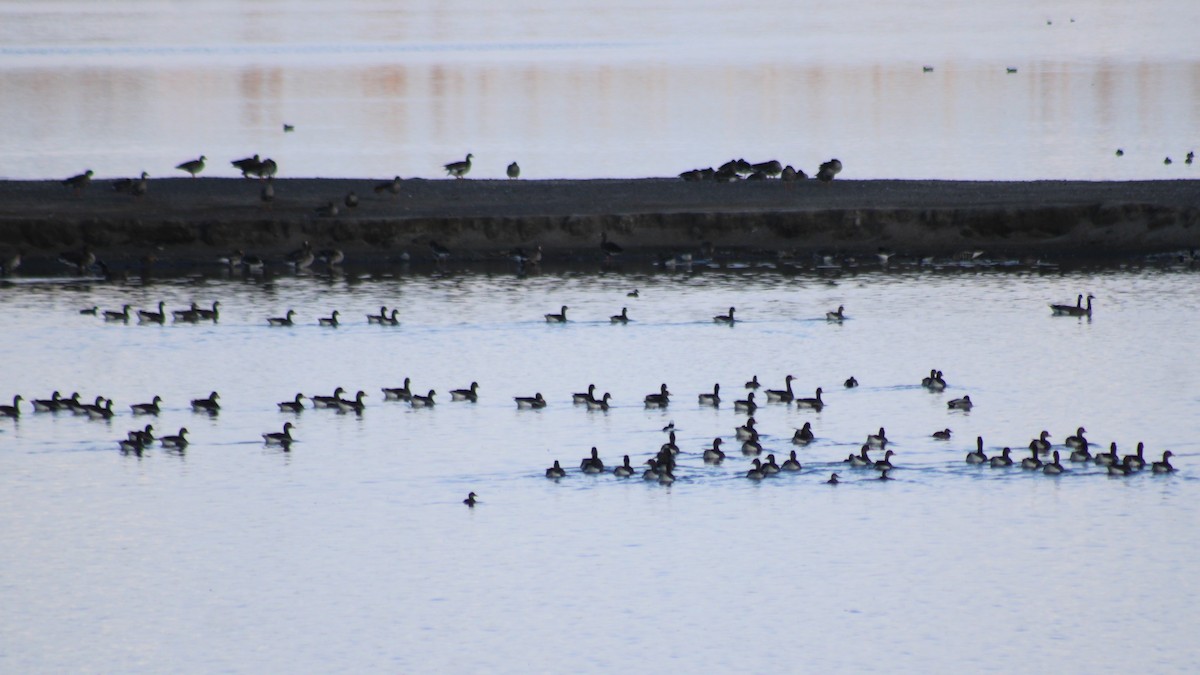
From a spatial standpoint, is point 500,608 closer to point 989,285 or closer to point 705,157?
point 989,285

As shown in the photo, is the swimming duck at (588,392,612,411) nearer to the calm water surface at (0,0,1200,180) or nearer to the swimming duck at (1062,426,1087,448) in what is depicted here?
the swimming duck at (1062,426,1087,448)

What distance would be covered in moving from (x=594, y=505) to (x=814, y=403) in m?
6.17

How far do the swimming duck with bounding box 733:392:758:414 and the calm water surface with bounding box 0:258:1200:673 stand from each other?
0.62 ft

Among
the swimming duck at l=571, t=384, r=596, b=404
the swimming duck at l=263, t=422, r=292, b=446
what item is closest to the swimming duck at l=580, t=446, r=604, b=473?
the swimming duck at l=571, t=384, r=596, b=404

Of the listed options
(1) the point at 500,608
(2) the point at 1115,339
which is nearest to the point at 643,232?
(2) the point at 1115,339

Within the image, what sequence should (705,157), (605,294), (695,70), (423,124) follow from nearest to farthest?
(605,294)
(705,157)
(423,124)
(695,70)

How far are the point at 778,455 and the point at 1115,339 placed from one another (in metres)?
11.6

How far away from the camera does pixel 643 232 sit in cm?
4772

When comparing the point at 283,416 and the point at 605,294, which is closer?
the point at 283,416

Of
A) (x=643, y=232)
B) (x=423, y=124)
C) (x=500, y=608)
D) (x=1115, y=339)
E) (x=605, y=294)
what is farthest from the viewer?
(x=423, y=124)

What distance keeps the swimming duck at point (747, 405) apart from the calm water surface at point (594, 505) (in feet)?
0.62

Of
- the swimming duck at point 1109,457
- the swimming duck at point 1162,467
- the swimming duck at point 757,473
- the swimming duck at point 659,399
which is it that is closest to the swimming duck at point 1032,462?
the swimming duck at point 1109,457

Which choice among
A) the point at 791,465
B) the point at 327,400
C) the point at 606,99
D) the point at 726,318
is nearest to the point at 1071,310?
the point at 726,318

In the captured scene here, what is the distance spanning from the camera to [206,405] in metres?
31.8
